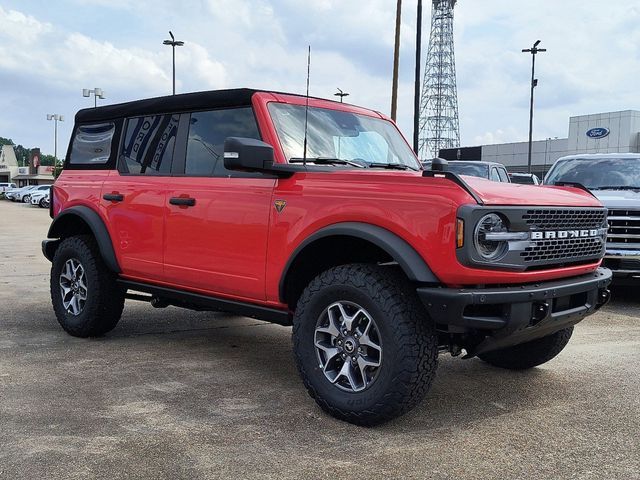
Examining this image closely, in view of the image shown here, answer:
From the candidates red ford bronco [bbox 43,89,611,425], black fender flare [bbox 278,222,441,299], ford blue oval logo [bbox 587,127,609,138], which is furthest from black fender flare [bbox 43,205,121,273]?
ford blue oval logo [bbox 587,127,609,138]

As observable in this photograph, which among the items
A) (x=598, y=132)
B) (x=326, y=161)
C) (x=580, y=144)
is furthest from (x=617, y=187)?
(x=580, y=144)

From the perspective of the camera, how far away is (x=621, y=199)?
26.9 feet

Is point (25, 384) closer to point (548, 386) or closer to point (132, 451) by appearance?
point (132, 451)

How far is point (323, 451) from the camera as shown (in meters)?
3.47

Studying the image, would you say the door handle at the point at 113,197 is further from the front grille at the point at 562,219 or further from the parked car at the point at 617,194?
the parked car at the point at 617,194

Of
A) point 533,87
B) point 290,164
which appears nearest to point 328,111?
point 290,164

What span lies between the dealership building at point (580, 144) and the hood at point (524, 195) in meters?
40.0

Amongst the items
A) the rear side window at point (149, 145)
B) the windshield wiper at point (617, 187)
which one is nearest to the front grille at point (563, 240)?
the rear side window at point (149, 145)

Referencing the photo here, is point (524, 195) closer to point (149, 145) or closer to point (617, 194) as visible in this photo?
point (149, 145)

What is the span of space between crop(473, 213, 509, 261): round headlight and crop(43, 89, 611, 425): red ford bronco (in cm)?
1

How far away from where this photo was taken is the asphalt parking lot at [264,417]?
3.27 m

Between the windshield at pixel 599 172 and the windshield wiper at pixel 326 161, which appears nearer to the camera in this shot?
the windshield wiper at pixel 326 161

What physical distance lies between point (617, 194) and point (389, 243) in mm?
5856

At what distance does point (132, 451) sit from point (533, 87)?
39.7 m
